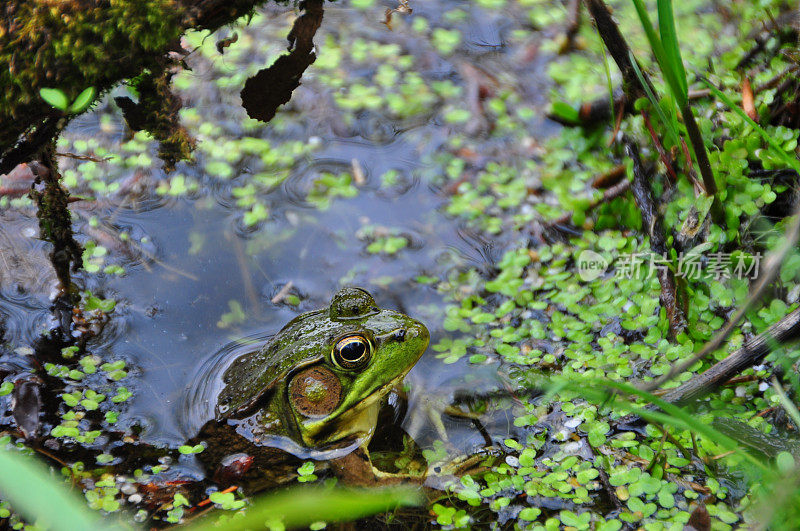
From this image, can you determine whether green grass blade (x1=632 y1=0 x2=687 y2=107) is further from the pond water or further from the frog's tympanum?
the pond water

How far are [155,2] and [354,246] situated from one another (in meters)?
1.64

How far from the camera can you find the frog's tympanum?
2.70 meters

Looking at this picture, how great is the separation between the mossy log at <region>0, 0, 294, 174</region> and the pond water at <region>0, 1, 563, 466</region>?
3.30 ft

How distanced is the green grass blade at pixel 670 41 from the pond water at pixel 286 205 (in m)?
1.50

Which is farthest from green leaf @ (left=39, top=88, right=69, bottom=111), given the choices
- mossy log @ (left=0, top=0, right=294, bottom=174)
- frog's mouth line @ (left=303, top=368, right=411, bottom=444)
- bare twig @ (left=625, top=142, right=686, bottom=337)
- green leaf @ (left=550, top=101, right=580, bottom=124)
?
green leaf @ (left=550, top=101, right=580, bottom=124)

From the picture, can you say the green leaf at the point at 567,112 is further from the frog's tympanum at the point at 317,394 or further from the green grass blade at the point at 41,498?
the green grass blade at the point at 41,498

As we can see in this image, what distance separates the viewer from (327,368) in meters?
2.74

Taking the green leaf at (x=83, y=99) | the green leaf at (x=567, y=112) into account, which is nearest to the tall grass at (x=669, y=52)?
the green leaf at (x=567, y=112)

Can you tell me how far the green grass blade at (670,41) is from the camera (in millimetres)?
2006

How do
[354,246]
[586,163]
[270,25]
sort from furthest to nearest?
[270,25] → [586,163] → [354,246]

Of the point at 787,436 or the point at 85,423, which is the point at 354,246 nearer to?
the point at 85,423

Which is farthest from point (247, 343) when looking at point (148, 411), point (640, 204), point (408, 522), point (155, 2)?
point (640, 204)

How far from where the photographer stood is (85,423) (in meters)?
2.80

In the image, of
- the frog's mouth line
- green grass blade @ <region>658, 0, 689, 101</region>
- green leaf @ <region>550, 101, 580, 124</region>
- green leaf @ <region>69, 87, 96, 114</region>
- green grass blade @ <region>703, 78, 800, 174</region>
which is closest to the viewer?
green grass blade @ <region>658, 0, 689, 101</region>
